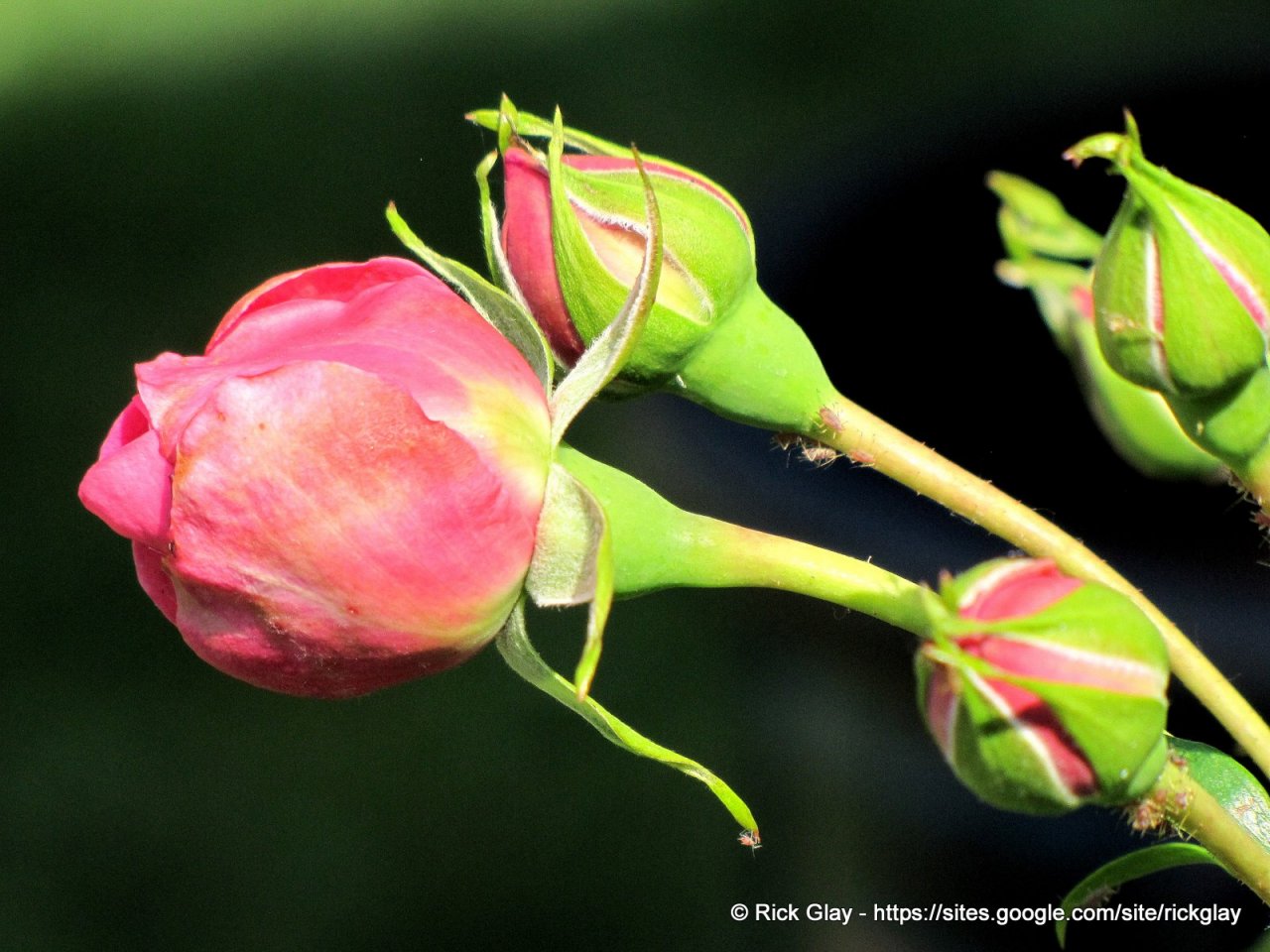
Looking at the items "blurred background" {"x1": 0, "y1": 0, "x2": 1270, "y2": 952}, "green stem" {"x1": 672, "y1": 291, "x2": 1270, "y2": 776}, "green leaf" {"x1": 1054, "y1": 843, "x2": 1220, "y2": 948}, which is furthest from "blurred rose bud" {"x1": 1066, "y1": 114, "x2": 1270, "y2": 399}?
"blurred background" {"x1": 0, "y1": 0, "x2": 1270, "y2": 952}

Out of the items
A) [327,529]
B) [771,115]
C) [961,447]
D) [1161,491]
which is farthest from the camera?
[771,115]

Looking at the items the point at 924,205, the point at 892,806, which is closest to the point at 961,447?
the point at 924,205

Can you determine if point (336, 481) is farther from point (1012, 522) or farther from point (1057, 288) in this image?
point (1057, 288)

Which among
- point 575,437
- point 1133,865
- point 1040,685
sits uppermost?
point 1040,685

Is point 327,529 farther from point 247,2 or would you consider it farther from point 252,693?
point 247,2

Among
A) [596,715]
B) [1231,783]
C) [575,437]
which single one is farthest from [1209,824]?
[575,437]

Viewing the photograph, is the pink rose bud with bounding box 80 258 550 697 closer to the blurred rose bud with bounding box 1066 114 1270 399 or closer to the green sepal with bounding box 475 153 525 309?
the green sepal with bounding box 475 153 525 309
